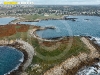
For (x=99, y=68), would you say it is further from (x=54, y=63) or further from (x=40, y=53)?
(x=40, y=53)

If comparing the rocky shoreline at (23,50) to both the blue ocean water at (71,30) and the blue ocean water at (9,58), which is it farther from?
the blue ocean water at (71,30)

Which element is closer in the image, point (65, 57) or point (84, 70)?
point (84, 70)

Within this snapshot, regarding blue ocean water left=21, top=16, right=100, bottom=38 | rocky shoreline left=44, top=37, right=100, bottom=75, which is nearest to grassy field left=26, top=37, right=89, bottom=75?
rocky shoreline left=44, top=37, right=100, bottom=75

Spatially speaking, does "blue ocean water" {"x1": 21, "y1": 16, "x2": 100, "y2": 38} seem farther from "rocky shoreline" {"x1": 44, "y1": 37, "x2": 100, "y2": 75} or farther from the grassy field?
"rocky shoreline" {"x1": 44, "y1": 37, "x2": 100, "y2": 75}

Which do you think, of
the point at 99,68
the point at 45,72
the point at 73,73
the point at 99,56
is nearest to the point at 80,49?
the point at 99,56

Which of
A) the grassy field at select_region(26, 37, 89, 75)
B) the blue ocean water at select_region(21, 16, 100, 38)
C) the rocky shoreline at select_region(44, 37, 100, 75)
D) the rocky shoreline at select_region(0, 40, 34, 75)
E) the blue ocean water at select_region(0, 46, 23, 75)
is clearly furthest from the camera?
the blue ocean water at select_region(21, 16, 100, 38)

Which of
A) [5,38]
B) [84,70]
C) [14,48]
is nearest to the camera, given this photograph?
[84,70]
